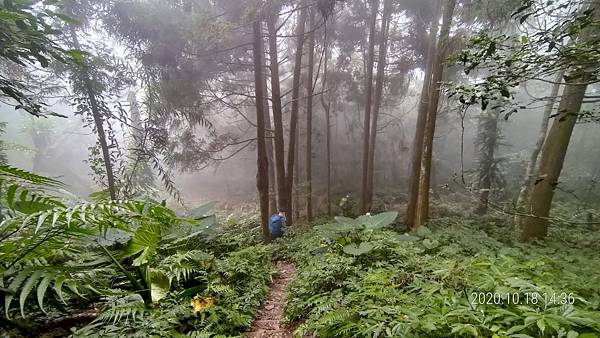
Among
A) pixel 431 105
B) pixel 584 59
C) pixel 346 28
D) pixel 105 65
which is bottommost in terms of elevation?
pixel 431 105

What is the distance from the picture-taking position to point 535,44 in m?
2.33

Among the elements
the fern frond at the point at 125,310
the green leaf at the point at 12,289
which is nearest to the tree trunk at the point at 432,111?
the fern frond at the point at 125,310

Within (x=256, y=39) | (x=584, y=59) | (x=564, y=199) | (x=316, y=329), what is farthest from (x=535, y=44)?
(x=564, y=199)

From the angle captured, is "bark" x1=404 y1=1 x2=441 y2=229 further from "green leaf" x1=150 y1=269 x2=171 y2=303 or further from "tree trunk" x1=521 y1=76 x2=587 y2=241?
"green leaf" x1=150 y1=269 x2=171 y2=303

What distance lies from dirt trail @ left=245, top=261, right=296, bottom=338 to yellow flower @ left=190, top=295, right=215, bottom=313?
496 millimetres

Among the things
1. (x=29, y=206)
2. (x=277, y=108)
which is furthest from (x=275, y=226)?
(x=29, y=206)

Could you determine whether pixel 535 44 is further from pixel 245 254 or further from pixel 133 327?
pixel 245 254

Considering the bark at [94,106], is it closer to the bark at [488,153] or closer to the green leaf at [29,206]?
the green leaf at [29,206]

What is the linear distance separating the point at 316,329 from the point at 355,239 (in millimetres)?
2074

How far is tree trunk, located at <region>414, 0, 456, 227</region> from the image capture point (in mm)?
5555

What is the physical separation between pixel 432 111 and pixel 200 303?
17.8 ft

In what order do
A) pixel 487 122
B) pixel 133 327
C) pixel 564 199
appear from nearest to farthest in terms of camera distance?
pixel 133 327 → pixel 487 122 → pixel 564 199
